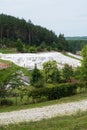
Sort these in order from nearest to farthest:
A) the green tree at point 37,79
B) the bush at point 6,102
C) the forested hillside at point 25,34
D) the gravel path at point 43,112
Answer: the gravel path at point 43,112, the bush at point 6,102, the green tree at point 37,79, the forested hillside at point 25,34

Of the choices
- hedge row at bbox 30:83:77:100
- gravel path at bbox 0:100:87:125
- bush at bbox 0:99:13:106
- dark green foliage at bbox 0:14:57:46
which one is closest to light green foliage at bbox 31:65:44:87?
hedge row at bbox 30:83:77:100

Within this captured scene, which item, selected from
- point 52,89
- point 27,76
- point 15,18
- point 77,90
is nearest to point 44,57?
point 27,76

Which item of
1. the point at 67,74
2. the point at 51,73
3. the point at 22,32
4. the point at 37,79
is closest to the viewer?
the point at 37,79

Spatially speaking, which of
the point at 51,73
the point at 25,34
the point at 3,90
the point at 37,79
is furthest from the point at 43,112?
the point at 25,34

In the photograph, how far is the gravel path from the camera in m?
27.4

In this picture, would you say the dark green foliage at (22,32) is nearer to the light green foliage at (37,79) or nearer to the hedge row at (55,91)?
the light green foliage at (37,79)

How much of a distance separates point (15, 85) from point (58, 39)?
106 m

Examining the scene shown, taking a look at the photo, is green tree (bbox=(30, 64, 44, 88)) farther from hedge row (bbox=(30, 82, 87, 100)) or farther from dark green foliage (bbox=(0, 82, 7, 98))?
dark green foliage (bbox=(0, 82, 7, 98))

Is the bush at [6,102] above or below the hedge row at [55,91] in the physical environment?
below

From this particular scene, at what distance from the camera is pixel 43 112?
30219 millimetres

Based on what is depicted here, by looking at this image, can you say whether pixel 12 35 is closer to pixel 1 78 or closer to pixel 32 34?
pixel 32 34

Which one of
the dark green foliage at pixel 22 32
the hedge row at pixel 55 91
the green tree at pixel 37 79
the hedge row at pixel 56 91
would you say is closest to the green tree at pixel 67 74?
the green tree at pixel 37 79

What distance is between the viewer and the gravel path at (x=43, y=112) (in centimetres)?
2744

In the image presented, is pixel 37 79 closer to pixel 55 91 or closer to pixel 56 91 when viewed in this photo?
pixel 56 91
